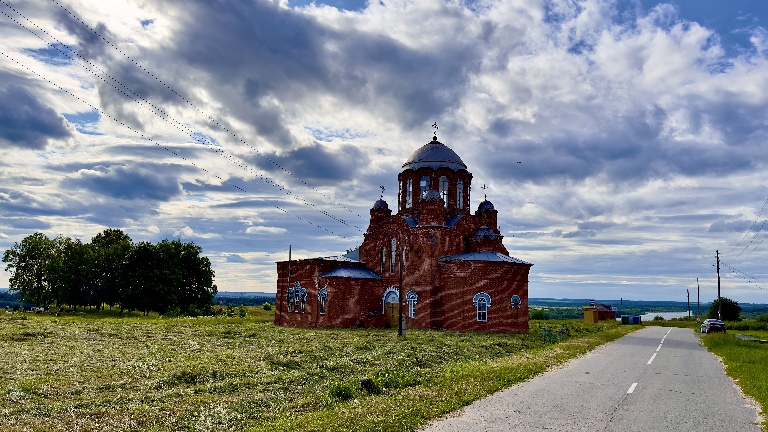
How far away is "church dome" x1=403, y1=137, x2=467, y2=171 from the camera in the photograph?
157ft

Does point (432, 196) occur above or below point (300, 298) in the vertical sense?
above

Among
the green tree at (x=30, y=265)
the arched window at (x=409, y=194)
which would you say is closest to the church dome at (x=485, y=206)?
the arched window at (x=409, y=194)

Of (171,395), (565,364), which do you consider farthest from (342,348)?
(171,395)

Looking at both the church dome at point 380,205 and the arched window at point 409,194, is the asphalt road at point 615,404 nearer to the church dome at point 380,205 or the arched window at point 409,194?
the arched window at point 409,194

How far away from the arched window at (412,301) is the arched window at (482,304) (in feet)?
14.6

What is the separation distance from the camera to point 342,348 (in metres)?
25.7

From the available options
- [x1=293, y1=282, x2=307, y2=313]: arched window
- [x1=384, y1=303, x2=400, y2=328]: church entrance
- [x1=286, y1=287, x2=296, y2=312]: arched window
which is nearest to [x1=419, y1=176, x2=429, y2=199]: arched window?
[x1=384, y1=303, x2=400, y2=328]: church entrance

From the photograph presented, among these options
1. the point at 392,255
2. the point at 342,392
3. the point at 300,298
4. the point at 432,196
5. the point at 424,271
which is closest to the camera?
the point at 342,392

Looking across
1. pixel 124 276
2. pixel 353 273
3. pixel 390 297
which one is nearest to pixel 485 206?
pixel 390 297

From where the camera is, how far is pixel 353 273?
45219 mm

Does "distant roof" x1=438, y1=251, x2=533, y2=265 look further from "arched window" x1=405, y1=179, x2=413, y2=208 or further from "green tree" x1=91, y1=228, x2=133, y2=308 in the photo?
"green tree" x1=91, y1=228, x2=133, y2=308

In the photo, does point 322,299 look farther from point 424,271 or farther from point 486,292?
point 486,292

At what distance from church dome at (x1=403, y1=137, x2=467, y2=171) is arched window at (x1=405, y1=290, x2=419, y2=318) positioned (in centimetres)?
1092

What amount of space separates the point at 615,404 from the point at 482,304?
89.1ft
